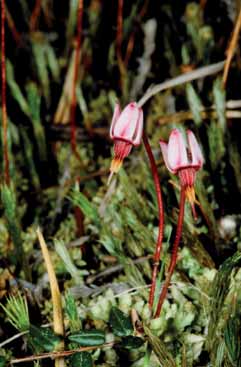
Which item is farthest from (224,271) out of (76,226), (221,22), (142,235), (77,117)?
(221,22)

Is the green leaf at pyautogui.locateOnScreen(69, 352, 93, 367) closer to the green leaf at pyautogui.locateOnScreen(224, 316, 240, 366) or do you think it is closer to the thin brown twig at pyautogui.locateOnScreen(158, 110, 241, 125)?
the green leaf at pyautogui.locateOnScreen(224, 316, 240, 366)

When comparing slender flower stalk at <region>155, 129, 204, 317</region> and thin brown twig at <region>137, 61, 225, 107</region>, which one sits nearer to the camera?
slender flower stalk at <region>155, 129, 204, 317</region>

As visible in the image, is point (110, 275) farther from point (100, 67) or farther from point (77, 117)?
point (100, 67)

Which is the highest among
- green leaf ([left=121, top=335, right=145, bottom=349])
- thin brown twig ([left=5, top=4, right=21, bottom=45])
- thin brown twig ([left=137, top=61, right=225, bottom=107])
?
thin brown twig ([left=5, top=4, right=21, bottom=45])

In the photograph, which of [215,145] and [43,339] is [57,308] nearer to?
[43,339]

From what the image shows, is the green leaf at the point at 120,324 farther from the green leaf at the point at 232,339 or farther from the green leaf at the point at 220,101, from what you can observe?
the green leaf at the point at 220,101

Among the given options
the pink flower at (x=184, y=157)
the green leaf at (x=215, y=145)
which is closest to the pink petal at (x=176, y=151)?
the pink flower at (x=184, y=157)

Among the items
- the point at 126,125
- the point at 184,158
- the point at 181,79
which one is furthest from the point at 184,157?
the point at 181,79

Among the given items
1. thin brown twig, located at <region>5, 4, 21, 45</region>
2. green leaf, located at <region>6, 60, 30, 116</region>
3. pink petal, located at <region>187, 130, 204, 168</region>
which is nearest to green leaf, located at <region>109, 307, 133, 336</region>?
pink petal, located at <region>187, 130, 204, 168</region>
